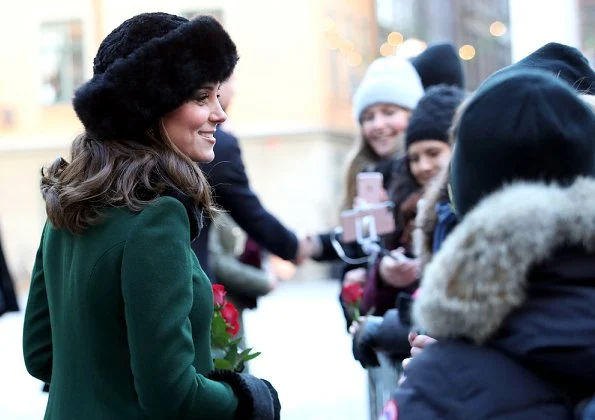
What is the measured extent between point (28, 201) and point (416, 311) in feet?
80.8

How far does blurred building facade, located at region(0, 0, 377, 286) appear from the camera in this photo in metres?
25.6

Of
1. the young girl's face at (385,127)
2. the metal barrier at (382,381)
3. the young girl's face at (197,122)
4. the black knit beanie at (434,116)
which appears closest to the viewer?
the young girl's face at (197,122)

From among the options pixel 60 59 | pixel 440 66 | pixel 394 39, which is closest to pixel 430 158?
pixel 440 66

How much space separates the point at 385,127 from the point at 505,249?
350 centimetres

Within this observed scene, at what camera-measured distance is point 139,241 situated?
7.41 feet

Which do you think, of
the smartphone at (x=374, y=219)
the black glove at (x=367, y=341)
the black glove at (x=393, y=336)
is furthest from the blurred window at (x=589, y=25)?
the black glove at (x=393, y=336)

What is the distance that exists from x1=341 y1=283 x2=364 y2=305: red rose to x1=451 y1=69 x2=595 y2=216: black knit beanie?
8.58ft

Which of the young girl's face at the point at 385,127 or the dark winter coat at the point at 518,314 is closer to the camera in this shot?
the dark winter coat at the point at 518,314

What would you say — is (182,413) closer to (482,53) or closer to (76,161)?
(76,161)

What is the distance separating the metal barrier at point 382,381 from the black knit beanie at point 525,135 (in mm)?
2177

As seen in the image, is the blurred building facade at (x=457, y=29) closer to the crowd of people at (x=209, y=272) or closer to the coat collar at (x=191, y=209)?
the crowd of people at (x=209, y=272)

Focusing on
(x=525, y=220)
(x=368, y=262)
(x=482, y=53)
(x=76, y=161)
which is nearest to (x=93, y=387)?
(x=76, y=161)

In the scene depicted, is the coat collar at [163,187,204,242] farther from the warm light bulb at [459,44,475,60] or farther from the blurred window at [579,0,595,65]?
the warm light bulb at [459,44,475,60]

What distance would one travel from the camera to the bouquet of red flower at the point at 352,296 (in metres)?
4.32
